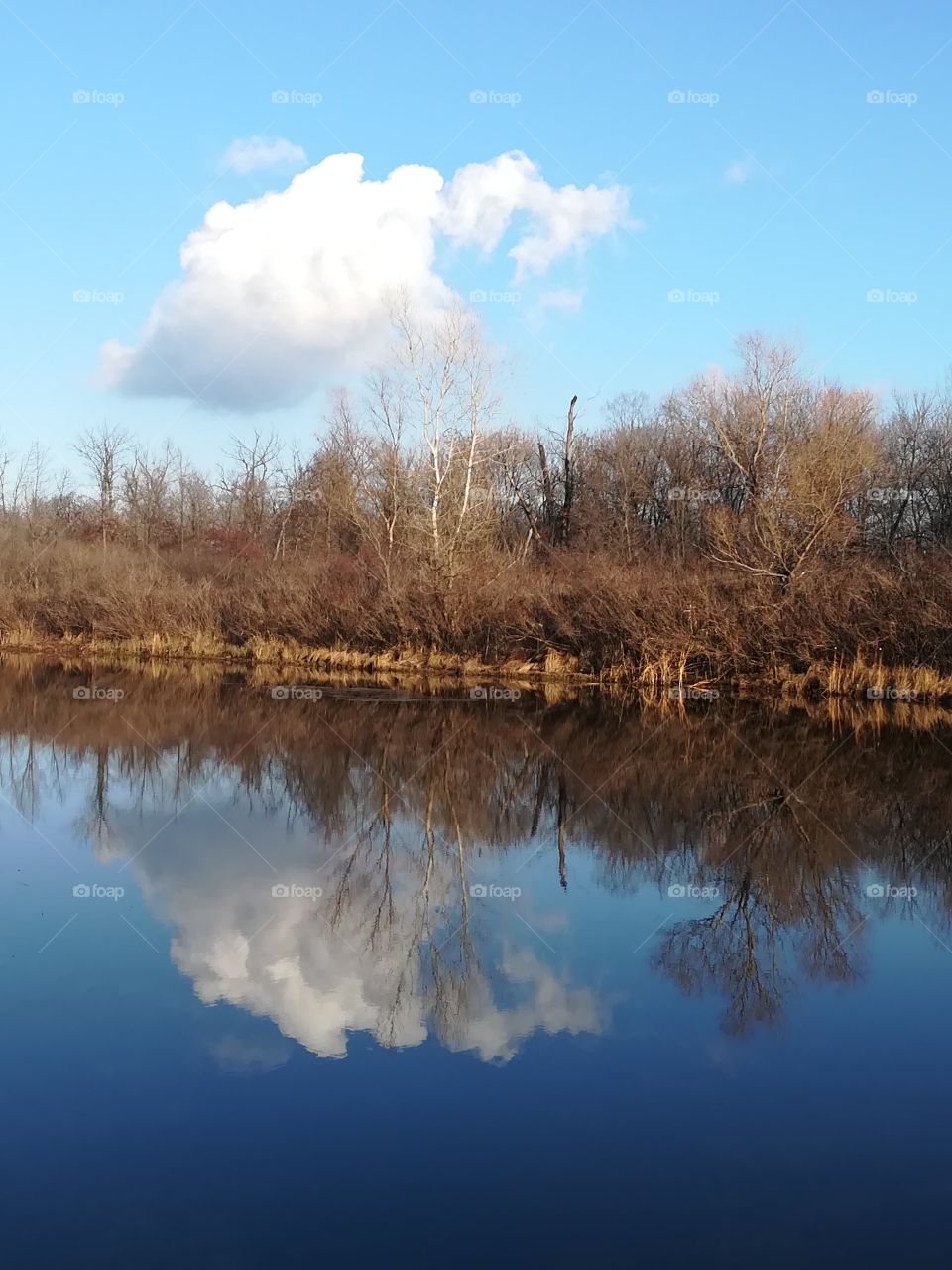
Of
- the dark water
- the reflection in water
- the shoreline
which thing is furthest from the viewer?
the shoreline

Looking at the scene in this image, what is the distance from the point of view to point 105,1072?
224 inches

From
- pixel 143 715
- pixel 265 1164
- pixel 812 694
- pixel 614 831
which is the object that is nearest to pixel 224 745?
pixel 143 715

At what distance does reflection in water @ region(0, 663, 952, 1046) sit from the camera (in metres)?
7.02

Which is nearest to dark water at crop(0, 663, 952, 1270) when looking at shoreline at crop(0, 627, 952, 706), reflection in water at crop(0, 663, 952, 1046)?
reflection in water at crop(0, 663, 952, 1046)

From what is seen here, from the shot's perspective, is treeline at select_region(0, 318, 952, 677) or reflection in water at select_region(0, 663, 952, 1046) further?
treeline at select_region(0, 318, 952, 677)

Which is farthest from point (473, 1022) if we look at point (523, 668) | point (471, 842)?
point (523, 668)

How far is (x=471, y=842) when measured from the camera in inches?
434

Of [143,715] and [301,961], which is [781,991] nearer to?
[301,961]

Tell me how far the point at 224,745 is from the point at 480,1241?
41.4ft

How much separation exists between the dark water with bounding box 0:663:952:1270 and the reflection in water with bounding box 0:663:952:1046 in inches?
1.9

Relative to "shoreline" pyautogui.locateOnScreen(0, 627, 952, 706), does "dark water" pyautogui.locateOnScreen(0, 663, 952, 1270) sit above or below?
below

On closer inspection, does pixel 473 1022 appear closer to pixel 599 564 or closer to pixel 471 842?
pixel 471 842

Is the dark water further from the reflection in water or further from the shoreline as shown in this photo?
the shoreline

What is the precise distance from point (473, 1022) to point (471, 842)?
4559 millimetres
